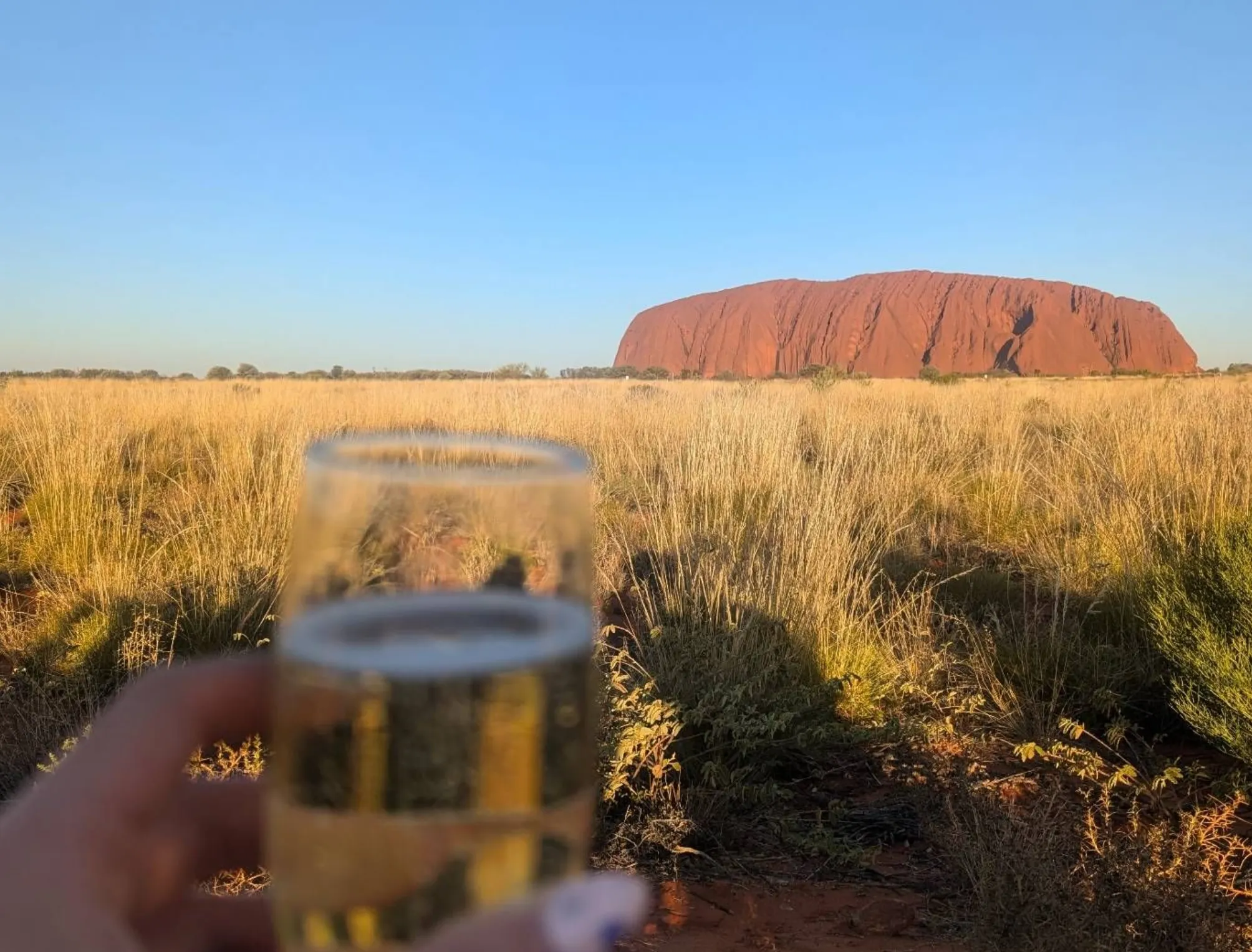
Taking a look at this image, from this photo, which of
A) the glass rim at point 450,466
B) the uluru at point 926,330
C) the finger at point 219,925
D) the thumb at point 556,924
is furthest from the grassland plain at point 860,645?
the uluru at point 926,330

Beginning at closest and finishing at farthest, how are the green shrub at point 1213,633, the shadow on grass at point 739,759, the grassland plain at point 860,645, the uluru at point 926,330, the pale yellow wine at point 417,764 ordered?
the pale yellow wine at point 417,764, the grassland plain at point 860,645, the shadow on grass at point 739,759, the green shrub at point 1213,633, the uluru at point 926,330

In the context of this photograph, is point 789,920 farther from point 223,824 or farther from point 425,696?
point 425,696

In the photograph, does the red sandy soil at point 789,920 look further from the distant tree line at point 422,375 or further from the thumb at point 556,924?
the distant tree line at point 422,375

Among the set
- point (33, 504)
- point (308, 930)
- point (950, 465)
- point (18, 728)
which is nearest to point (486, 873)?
point (308, 930)

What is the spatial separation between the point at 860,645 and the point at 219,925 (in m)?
3.67

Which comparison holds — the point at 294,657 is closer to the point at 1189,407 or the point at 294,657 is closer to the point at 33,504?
the point at 33,504

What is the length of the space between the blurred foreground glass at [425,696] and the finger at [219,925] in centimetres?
32

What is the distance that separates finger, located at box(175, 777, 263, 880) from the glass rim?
1.50 feet

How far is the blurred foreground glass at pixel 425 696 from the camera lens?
19.7 inches

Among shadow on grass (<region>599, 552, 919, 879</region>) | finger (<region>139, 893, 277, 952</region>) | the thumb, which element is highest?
the thumb

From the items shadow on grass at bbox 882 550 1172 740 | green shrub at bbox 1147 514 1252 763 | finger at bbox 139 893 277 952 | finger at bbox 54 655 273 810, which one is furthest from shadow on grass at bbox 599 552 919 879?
finger at bbox 54 655 273 810

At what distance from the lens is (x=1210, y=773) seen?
3197 millimetres

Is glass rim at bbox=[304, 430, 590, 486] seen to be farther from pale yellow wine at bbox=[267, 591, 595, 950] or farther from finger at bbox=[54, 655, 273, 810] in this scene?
finger at bbox=[54, 655, 273, 810]

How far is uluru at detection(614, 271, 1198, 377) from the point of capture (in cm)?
9000
